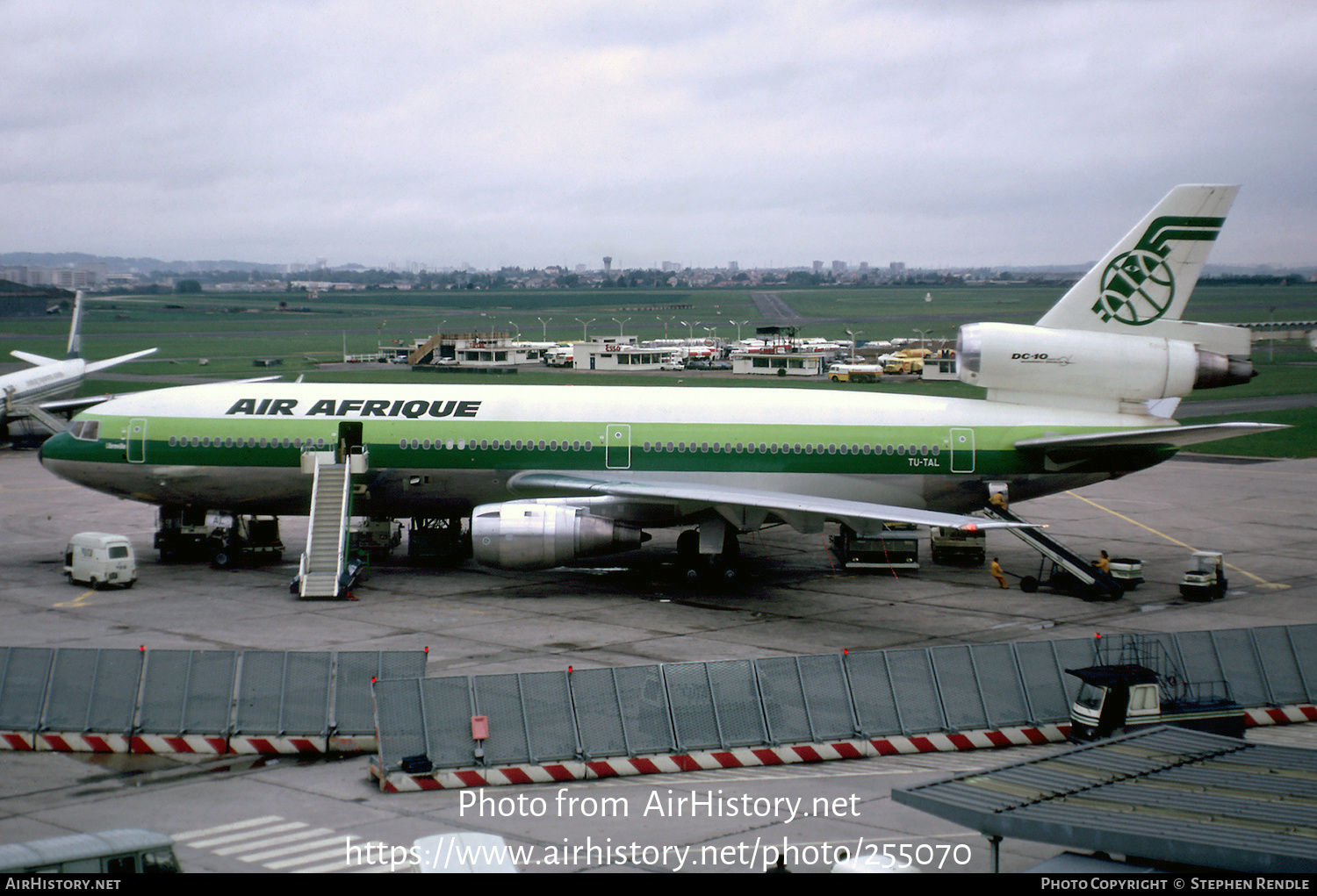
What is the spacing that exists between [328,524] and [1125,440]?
23.2 meters

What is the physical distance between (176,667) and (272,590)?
1230 centimetres

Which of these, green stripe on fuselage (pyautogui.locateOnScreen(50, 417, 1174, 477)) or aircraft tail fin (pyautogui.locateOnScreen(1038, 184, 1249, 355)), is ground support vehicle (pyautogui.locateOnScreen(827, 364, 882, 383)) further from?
green stripe on fuselage (pyautogui.locateOnScreen(50, 417, 1174, 477))

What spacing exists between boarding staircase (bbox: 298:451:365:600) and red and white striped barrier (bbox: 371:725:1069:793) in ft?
45.4

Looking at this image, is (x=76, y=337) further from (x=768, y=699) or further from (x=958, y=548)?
(x=768, y=699)

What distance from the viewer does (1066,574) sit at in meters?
34.6

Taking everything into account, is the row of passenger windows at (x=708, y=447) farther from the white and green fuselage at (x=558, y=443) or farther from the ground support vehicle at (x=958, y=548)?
the ground support vehicle at (x=958, y=548)

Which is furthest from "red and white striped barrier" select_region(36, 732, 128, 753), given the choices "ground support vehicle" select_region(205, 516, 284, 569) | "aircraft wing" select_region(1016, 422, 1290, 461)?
"aircraft wing" select_region(1016, 422, 1290, 461)

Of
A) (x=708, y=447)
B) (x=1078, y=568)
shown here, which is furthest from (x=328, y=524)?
(x=1078, y=568)

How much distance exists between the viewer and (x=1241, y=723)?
2064 centimetres

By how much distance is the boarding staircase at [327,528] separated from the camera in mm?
32250

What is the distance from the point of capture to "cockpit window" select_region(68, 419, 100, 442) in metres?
36.2

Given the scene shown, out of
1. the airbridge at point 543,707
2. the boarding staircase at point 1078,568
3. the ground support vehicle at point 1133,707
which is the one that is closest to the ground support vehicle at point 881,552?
the boarding staircase at point 1078,568

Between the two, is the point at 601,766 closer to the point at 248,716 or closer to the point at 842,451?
the point at 248,716

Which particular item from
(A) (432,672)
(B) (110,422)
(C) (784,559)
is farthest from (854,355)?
(A) (432,672)
